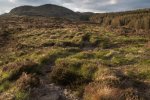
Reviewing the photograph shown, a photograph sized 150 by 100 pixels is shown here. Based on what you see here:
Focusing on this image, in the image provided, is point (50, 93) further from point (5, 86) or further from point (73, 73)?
point (5, 86)

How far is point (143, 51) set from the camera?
79.9ft

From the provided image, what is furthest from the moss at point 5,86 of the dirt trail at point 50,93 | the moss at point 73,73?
the moss at point 73,73

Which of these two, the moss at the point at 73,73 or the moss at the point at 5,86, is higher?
the moss at the point at 73,73

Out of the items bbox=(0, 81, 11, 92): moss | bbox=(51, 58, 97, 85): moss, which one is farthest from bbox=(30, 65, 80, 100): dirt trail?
bbox=(0, 81, 11, 92): moss

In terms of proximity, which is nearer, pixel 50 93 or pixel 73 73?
pixel 50 93

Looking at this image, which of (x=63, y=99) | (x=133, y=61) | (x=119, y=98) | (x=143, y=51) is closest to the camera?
(x=119, y=98)

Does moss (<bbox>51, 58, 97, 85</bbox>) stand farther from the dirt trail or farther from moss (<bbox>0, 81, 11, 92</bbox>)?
moss (<bbox>0, 81, 11, 92</bbox>)

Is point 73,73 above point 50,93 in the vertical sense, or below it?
above

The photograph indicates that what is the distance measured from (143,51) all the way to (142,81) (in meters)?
9.72

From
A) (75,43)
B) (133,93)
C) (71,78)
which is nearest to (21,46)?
(75,43)

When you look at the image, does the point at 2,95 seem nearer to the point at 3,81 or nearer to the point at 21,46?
the point at 3,81

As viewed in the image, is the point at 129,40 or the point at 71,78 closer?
the point at 71,78

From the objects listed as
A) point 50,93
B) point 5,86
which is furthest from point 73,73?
point 5,86

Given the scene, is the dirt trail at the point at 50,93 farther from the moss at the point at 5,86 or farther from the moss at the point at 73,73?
the moss at the point at 5,86
